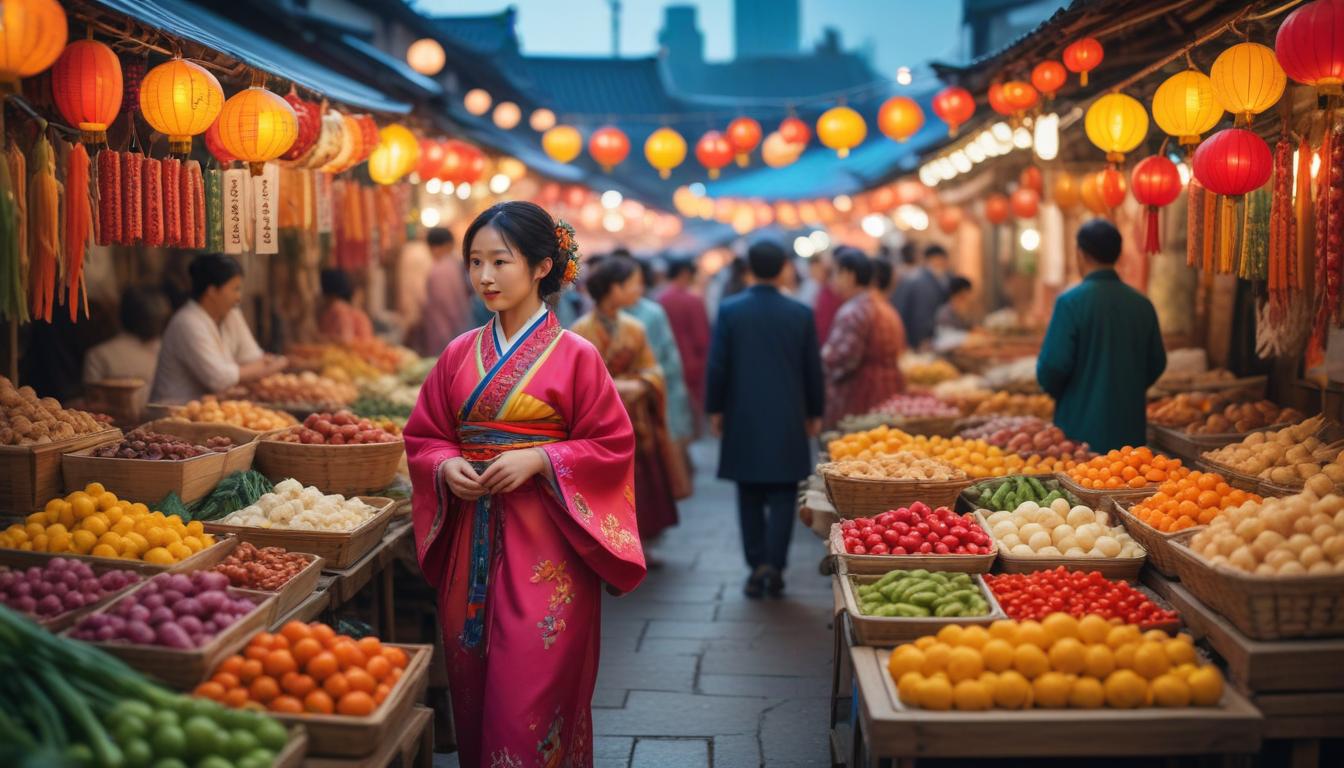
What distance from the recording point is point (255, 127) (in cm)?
562

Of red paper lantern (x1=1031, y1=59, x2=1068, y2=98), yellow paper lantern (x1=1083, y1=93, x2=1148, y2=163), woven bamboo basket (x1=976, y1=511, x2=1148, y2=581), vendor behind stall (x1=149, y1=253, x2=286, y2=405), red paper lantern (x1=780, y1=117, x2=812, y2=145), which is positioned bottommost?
woven bamboo basket (x1=976, y1=511, x2=1148, y2=581)

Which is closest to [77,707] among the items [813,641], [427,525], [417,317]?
[427,525]

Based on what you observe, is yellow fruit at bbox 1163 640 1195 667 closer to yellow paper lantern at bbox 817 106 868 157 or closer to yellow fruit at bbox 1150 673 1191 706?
yellow fruit at bbox 1150 673 1191 706

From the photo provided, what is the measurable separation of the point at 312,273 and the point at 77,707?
942cm

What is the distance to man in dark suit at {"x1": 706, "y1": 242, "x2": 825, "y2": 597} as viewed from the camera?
804 cm

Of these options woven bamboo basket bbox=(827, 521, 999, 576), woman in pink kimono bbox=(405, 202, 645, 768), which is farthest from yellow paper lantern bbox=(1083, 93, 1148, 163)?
woman in pink kimono bbox=(405, 202, 645, 768)

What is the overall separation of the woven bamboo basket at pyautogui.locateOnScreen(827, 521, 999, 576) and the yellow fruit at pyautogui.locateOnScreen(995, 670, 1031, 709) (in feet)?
3.77

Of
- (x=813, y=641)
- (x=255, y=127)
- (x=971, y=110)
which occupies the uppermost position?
(x=971, y=110)

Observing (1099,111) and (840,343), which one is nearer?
(1099,111)

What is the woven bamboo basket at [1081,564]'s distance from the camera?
182 inches

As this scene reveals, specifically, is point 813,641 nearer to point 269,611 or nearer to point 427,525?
point 427,525

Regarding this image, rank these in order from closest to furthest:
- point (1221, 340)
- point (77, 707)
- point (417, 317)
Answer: point (77, 707) < point (1221, 340) < point (417, 317)

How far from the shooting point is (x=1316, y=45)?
4.48 meters

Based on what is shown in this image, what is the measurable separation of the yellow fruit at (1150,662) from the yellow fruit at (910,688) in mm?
618
